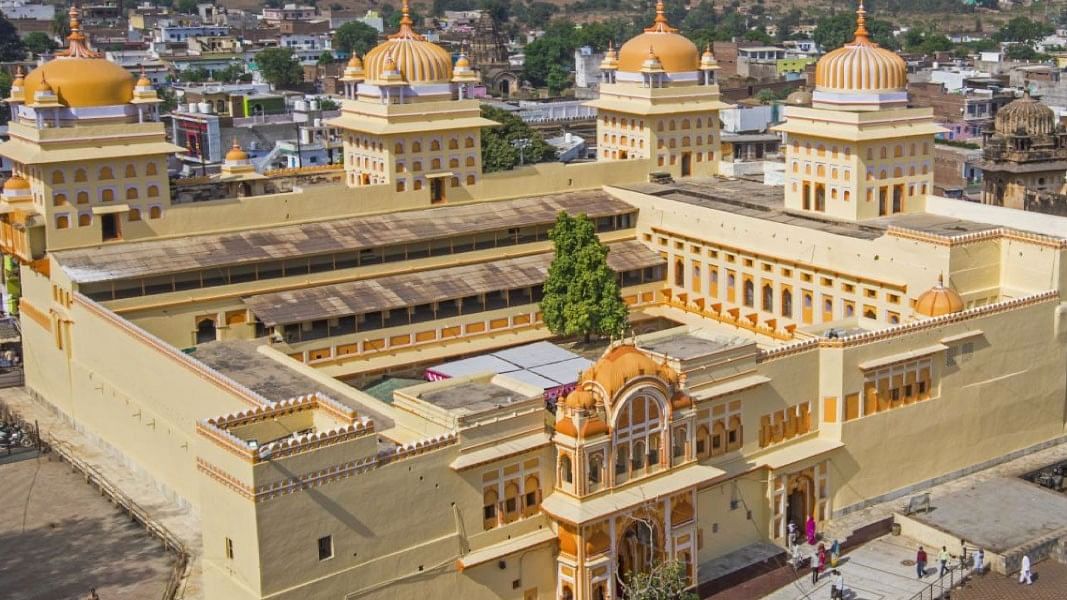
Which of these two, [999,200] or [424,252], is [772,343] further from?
[999,200]

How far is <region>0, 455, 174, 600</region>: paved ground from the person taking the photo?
31891 millimetres

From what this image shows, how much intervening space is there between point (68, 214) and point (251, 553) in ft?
59.2

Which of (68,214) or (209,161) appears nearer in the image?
(68,214)

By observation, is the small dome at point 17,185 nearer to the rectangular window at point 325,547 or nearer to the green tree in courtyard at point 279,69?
the rectangular window at point 325,547

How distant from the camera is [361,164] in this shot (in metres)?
48.6

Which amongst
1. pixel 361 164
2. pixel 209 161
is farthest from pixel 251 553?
pixel 209 161

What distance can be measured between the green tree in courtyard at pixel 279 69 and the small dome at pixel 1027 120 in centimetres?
7829

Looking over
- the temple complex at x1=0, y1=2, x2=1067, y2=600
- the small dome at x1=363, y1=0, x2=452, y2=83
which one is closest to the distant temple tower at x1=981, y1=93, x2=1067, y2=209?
the temple complex at x1=0, y1=2, x2=1067, y2=600

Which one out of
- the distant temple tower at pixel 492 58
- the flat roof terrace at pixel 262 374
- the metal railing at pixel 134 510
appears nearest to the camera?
the metal railing at pixel 134 510

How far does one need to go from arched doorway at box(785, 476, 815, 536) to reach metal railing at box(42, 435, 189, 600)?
15.0 m

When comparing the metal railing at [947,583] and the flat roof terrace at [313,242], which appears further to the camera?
the flat roof terrace at [313,242]

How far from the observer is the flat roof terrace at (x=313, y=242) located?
41.0 meters

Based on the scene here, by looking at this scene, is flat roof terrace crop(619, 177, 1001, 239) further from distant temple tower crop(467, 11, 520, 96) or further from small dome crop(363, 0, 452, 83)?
distant temple tower crop(467, 11, 520, 96)

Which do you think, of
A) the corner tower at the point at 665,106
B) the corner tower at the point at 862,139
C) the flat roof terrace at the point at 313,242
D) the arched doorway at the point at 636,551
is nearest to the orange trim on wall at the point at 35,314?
the flat roof terrace at the point at 313,242
